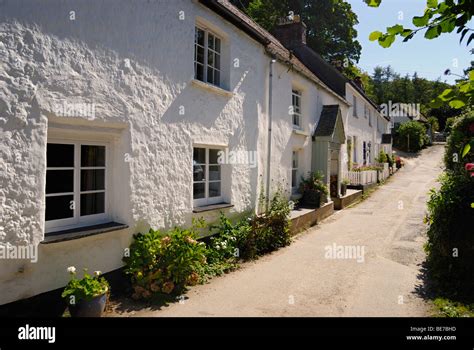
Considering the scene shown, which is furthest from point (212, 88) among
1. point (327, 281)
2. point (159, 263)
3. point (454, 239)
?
point (454, 239)

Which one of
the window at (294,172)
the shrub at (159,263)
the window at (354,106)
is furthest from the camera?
the window at (354,106)

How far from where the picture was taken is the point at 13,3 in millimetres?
4133

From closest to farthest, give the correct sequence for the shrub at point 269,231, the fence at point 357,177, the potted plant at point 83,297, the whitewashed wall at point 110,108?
the whitewashed wall at point 110,108
the potted plant at point 83,297
the shrub at point 269,231
the fence at point 357,177

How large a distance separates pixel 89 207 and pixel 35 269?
1.30 meters

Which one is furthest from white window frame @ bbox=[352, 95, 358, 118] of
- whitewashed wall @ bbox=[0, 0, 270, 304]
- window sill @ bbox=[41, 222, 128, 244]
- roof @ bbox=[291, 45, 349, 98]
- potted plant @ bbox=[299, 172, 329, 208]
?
window sill @ bbox=[41, 222, 128, 244]

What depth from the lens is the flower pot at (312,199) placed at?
1302 cm

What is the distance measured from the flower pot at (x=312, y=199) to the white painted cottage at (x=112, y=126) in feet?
14.1

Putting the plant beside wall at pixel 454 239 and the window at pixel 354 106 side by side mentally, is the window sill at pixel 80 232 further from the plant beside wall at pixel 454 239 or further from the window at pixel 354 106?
the window at pixel 354 106

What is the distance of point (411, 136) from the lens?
44625 millimetres

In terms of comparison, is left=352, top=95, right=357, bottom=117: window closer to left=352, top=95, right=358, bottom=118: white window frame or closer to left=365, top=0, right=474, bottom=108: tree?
left=352, top=95, right=358, bottom=118: white window frame

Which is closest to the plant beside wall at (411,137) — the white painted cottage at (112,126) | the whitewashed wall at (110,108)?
the white painted cottage at (112,126)

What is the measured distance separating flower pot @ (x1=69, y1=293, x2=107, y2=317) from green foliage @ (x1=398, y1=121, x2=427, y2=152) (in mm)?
47111

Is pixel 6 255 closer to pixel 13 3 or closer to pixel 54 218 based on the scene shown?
pixel 54 218

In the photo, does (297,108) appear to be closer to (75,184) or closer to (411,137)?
(75,184)
